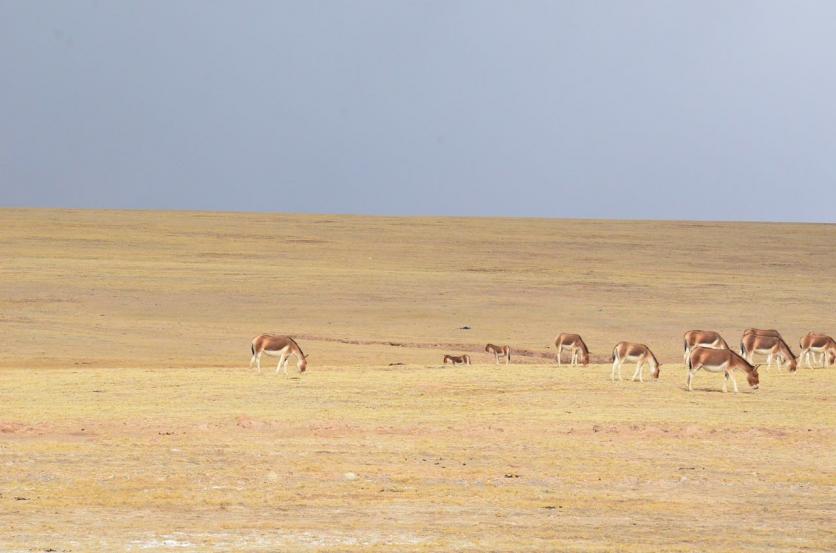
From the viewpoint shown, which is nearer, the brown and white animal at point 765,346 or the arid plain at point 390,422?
the arid plain at point 390,422

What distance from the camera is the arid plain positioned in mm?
13297

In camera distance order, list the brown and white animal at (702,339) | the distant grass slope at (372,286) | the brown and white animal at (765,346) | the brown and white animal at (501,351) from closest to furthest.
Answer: the brown and white animal at (702,339), the brown and white animal at (765,346), the brown and white animal at (501,351), the distant grass slope at (372,286)

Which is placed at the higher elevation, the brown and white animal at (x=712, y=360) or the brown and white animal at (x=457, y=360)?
the brown and white animal at (x=457, y=360)

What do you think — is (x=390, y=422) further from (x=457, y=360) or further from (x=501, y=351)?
(x=501, y=351)

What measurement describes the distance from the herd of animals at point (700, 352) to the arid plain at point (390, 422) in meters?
0.60

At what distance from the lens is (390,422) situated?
21.2 m

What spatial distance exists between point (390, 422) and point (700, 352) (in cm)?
659

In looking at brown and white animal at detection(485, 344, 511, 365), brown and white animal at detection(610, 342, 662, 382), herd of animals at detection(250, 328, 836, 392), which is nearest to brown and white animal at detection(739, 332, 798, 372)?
herd of animals at detection(250, 328, 836, 392)

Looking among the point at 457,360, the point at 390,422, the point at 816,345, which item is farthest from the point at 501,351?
the point at 390,422

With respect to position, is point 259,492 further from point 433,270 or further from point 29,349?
point 433,270

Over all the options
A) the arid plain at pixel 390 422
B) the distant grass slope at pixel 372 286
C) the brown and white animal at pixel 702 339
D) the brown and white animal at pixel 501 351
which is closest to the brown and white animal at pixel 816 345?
the brown and white animal at pixel 702 339

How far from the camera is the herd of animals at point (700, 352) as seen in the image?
80.0 feet

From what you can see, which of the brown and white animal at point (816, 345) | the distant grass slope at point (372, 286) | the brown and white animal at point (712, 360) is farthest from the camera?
the distant grass slope at point (372, 286)

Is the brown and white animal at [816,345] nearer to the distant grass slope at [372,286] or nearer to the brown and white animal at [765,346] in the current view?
the brown and white animal at [765,346]
